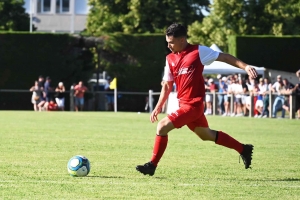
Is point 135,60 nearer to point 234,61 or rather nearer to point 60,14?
point 234,61

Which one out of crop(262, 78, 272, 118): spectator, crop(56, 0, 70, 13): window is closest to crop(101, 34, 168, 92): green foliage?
crop(262, 78, 272, 118): spectator

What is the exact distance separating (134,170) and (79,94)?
1142 inches

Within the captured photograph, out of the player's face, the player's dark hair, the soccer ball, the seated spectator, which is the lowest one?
the seated spectator

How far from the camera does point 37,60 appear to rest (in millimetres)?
43344

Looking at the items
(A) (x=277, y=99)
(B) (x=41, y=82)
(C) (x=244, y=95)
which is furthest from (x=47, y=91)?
(A) (x=277, y=99)

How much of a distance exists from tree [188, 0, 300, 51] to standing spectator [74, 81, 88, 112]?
1306cm

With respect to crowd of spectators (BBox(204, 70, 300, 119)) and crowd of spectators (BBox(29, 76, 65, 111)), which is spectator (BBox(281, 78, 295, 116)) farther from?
crowd of spectators (BBox(29, 76, 65, 111))

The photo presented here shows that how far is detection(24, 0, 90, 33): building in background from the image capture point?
8356 centimetres

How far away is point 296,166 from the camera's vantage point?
1282 centimetres

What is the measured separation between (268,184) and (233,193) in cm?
110

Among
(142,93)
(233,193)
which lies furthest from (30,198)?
(142,93)

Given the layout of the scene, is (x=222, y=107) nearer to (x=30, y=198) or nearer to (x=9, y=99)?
(x=9, y=99)

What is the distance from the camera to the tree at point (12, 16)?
60.9 meters

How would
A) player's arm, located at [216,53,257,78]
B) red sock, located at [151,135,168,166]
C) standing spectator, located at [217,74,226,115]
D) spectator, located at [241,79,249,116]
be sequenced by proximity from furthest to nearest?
standing spectator, located at [217,74,226,115], spectator, located at [241,79,249,116], red sock, located at [151,135,168,166], player's arm, located at [216,53,257,78]
